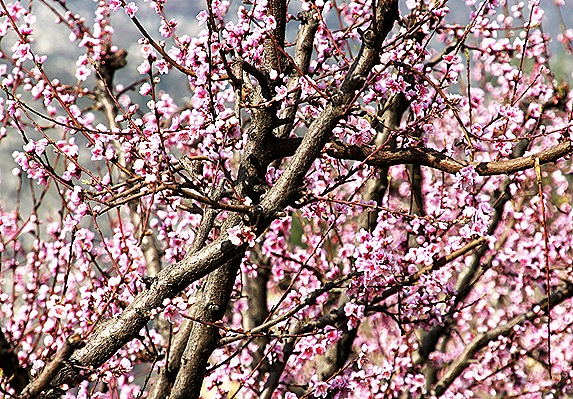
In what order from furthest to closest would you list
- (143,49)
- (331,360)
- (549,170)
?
(549,170)
(331,360)
(143,49)

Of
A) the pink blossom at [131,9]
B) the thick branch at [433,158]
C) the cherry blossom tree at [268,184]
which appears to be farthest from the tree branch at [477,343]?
the pink blossom at [131,9]

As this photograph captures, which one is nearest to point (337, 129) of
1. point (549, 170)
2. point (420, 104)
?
point (420, 104)

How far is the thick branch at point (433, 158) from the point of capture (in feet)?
8.17

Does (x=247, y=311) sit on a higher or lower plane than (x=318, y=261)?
lower

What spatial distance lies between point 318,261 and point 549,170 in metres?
3.77

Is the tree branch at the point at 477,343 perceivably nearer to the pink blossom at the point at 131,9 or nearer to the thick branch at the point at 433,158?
the thick branch at the point at 433,158

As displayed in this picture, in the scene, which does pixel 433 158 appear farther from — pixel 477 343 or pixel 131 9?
pixel 477 343

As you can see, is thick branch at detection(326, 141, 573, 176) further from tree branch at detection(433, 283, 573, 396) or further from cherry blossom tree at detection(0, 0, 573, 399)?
tree branch at detection(433, 283, 573, 396)

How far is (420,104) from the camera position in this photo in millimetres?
3395

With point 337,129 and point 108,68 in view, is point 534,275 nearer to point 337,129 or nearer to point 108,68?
point 337,129

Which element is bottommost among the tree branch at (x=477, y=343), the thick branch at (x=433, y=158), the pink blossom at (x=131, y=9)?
the thick branch at (x=433, y=158)

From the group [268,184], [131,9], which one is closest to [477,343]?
[268,184]

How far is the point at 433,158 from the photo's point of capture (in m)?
2.73

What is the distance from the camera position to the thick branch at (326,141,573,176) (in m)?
2.49
